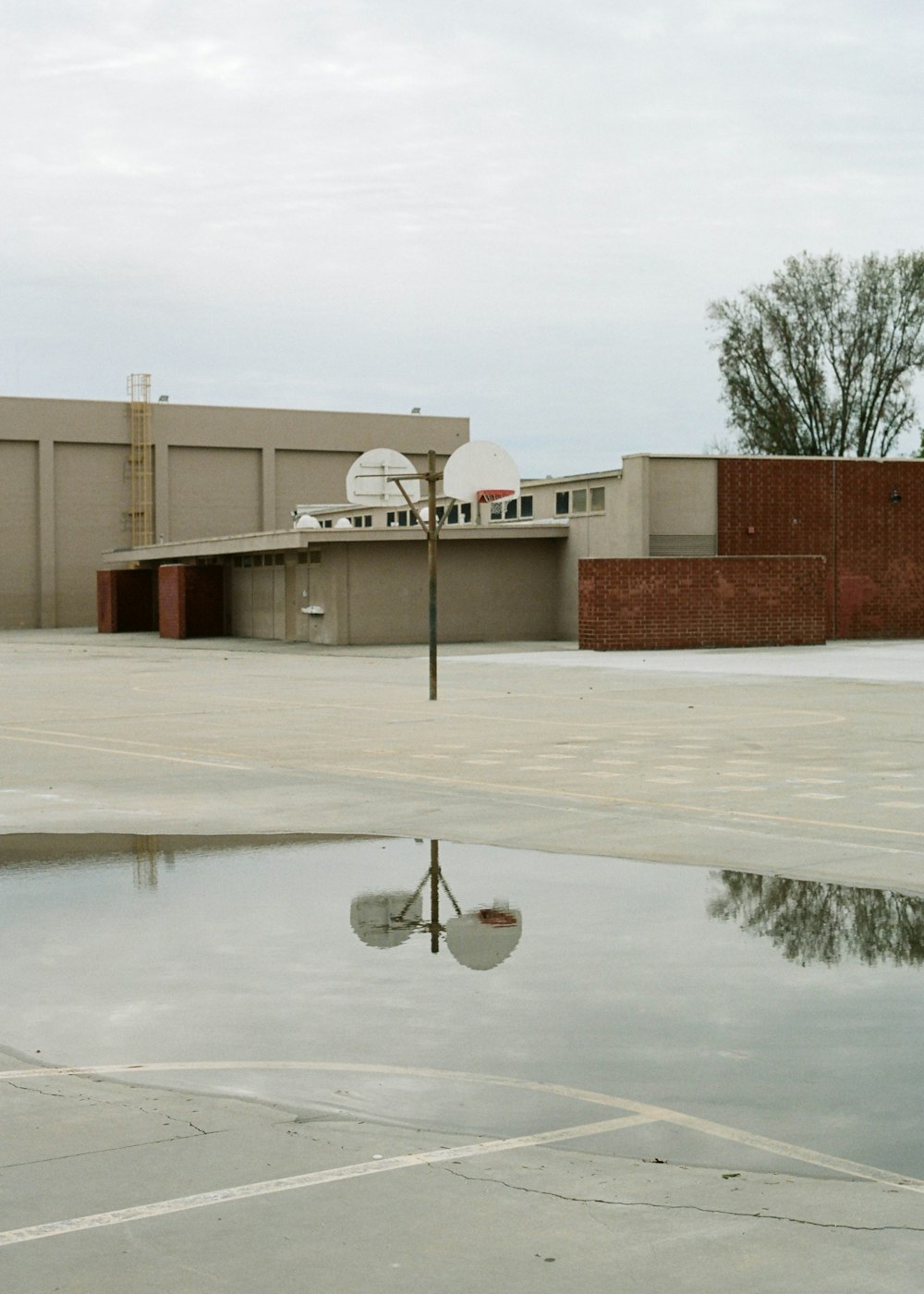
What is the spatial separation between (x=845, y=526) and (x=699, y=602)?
6.99 meters

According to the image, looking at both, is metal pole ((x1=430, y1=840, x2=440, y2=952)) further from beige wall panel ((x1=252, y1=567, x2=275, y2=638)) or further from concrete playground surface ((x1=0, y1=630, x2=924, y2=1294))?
beige wall panel ((x1=252, y1=567, x2=275, y2=638))

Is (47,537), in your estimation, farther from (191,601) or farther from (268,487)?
(191,601)

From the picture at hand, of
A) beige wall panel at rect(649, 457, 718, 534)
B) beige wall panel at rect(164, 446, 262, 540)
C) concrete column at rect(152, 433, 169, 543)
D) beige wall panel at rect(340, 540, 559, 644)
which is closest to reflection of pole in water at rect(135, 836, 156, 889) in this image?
beige wall panel at rect(649, 457, 718, 534)

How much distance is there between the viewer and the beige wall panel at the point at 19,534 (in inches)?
2822

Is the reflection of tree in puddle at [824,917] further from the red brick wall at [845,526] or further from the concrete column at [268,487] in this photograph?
the concrete column at [268,487]

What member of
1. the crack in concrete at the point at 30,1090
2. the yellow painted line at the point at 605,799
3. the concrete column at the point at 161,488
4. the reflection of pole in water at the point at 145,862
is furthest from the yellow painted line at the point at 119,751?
the concrete column at the point at 161,488

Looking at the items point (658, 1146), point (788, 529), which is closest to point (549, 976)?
point (658, 1146)

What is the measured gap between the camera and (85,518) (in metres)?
73.6

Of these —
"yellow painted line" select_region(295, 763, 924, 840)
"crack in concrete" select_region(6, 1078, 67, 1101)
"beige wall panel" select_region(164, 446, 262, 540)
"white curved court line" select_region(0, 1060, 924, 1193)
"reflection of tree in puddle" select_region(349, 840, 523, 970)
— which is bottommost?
"crack in concrete" select_region(6, 1078, 67, 1101)

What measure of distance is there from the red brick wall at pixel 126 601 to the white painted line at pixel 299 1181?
6153 centimetres

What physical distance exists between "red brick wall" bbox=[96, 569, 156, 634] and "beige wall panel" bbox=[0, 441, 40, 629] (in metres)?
7.21

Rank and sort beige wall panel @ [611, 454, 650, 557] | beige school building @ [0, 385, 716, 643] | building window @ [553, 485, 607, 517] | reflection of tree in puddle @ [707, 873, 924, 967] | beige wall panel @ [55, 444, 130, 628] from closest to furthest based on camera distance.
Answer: reflection of tree in puddle @ [707, 873, 924, 967] → beige wall panel @ [611, 454, 650, 557] → beige school building @ [0, 385, 716, 643] → building window @ [553, 485, 607, 517] → beige wall panel @ [55, 444, 130, 628]

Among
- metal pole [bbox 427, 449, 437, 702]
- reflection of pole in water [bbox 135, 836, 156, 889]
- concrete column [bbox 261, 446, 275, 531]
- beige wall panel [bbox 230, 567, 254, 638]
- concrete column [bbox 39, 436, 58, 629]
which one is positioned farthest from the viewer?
concrete column [bbox 261, 446, 275, 531]

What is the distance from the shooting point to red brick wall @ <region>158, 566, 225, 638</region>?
190ft
